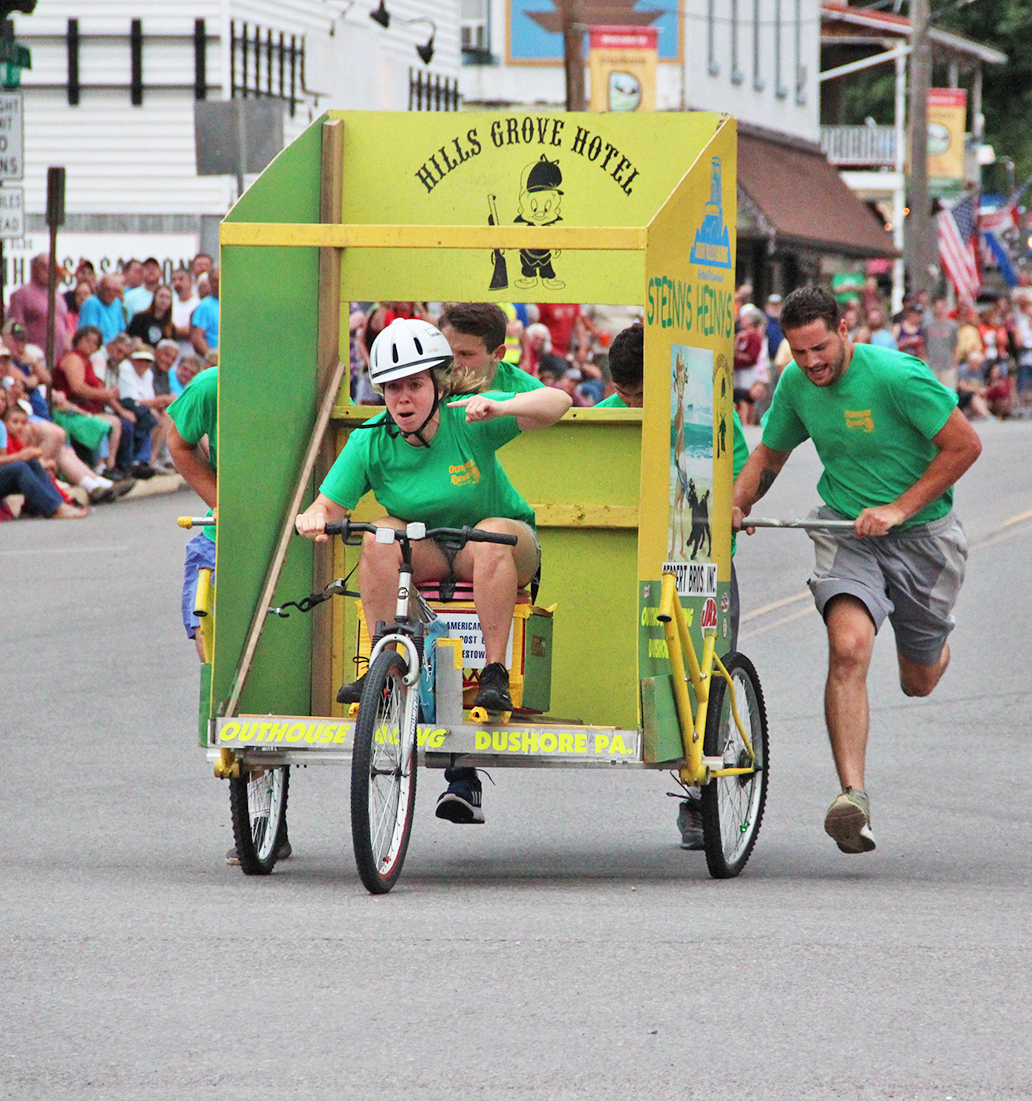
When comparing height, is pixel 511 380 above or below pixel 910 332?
below

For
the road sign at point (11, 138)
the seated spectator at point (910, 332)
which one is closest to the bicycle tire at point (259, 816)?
the road sign at point (11, 138)

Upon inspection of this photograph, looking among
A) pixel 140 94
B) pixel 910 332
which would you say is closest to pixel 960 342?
pixel 910 332

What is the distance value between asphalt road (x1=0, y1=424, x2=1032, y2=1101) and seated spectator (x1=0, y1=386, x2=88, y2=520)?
651 centimetres

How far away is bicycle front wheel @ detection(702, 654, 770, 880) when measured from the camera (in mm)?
7535

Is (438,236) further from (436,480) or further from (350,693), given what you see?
(350,693)

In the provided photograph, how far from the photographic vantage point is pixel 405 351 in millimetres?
7219

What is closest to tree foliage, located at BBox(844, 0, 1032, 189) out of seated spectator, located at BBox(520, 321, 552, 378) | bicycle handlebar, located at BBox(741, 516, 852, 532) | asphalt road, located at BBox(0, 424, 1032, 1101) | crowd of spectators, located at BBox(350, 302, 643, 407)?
crowd of spectators, located at BBox(350, 302, 643, 407)

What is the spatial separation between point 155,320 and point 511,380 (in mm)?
13996

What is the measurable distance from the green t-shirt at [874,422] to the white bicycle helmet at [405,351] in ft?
5.43

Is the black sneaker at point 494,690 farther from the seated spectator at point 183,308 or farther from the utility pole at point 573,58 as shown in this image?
the utility pole at point 573,58

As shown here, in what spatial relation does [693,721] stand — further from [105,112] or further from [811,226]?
[811,226]

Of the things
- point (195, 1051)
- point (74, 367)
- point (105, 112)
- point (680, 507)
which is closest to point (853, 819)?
point (680, 507)

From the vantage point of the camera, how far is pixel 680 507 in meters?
7.52

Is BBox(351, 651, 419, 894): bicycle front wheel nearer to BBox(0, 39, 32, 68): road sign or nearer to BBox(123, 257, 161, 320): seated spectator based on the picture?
BBox(0, 39, 32, 68): road sign
